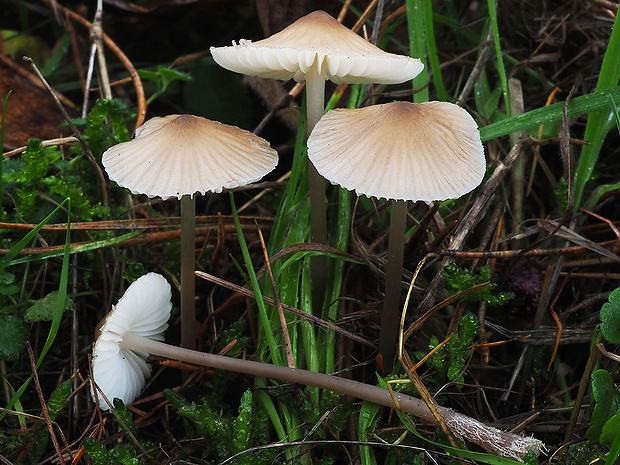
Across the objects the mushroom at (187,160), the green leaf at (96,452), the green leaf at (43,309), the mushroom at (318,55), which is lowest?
the green leaf at (96,452)

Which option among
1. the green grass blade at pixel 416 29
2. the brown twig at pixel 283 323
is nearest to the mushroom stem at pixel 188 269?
the brown twig at pixel 283 323

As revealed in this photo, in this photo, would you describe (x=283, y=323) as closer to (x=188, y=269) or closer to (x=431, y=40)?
(x=188, y=269)

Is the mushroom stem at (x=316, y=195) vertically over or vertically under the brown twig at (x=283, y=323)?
over

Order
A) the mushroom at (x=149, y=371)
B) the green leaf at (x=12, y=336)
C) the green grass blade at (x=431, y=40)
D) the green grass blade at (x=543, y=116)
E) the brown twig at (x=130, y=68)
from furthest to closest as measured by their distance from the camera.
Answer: the brown twig at (x=130, y=68)
the green grass blade at (x=431, y=40)
the green grass blade at (x=543, y=116)
the green leaf at (x=12, y=336)
the mushroom at (x=149, y=371)

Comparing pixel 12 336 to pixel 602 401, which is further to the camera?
pixel 12 336

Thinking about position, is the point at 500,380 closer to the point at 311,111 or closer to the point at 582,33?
the point at 311,111

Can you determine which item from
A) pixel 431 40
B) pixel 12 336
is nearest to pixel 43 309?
pixel 12 336

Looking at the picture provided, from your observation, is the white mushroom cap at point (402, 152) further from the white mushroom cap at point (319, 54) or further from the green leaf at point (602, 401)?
the green leaf at point (602, 401)
